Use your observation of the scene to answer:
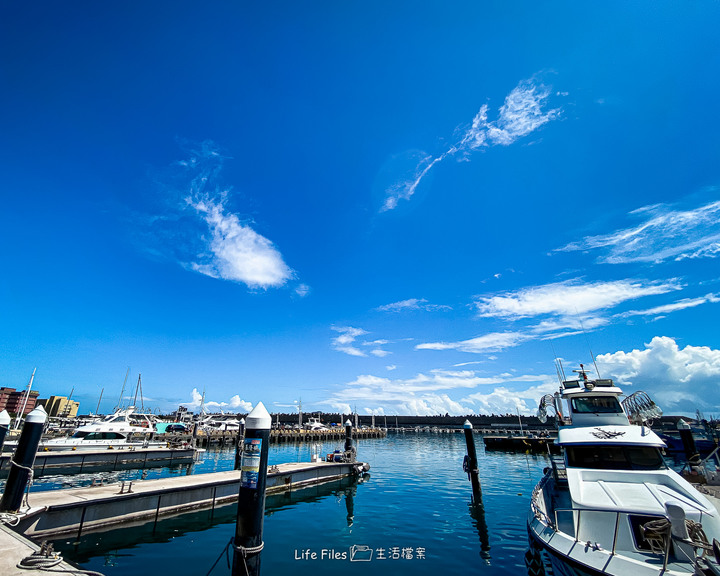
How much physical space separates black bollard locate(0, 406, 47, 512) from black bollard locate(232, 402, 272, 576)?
8.51 meters

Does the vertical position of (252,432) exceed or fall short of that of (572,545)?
it exceeds it

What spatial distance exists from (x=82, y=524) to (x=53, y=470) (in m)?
24.1

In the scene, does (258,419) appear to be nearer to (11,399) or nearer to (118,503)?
(118,503)

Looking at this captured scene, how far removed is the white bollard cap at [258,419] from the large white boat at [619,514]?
8183 mm

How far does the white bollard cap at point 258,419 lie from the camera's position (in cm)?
911

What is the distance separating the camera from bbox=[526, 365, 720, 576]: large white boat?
313 inches

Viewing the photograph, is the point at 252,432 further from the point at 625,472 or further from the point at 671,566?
the point at 625,472

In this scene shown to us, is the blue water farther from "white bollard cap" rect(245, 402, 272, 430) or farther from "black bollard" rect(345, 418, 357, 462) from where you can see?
"black bollard" rect(345, 418, 357, 462)

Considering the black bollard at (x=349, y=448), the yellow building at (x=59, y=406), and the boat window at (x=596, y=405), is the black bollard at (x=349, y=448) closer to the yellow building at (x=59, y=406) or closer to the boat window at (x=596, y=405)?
the boat window at (x=596, y=405)

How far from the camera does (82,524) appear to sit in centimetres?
1423

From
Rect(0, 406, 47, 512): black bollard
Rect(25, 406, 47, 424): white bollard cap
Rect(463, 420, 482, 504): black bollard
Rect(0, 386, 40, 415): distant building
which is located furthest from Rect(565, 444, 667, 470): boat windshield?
Rect(0, 386, 40, 415): distant building

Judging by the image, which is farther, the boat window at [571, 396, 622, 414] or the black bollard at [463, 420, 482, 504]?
the black bollard at [463, 420, 482, 504]

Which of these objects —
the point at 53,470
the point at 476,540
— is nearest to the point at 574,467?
the point at 476,540

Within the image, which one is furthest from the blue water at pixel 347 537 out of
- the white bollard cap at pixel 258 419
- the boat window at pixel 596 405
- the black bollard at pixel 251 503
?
the boat window at pixel 596 405
